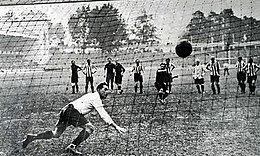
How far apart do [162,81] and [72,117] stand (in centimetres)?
124

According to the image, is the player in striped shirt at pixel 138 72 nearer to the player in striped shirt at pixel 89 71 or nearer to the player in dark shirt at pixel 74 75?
the player in striped shirt at pixel 89 71

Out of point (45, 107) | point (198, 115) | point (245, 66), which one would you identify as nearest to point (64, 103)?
point (45, 107)

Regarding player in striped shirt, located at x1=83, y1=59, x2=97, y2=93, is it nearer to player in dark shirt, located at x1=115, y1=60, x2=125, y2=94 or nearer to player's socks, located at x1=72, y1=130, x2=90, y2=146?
player in dark shirt, located at x1=115, y1=60, x2=125, y2=94

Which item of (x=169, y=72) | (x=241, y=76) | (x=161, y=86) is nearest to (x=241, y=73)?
(x=241, y=76)

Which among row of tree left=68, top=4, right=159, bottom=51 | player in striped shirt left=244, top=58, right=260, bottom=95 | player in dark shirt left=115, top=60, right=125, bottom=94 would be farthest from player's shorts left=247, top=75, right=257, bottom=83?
player in dark shirt left=115, top=60, right=125, bottom=94

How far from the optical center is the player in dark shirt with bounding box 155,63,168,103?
3486 millimetres

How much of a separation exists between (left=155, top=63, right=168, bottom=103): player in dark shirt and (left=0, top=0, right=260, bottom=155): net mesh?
0.28ft

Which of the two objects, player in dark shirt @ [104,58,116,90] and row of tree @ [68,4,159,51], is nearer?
row of tree @ [68,4,159,51]

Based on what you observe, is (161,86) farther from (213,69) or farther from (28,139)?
(28,139)

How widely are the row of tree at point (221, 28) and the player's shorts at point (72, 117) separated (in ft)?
4.55

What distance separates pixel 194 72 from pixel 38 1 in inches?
79.0

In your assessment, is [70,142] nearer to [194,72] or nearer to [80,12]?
[80,12]

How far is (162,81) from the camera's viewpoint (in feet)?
11.8

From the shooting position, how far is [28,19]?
3373mm
